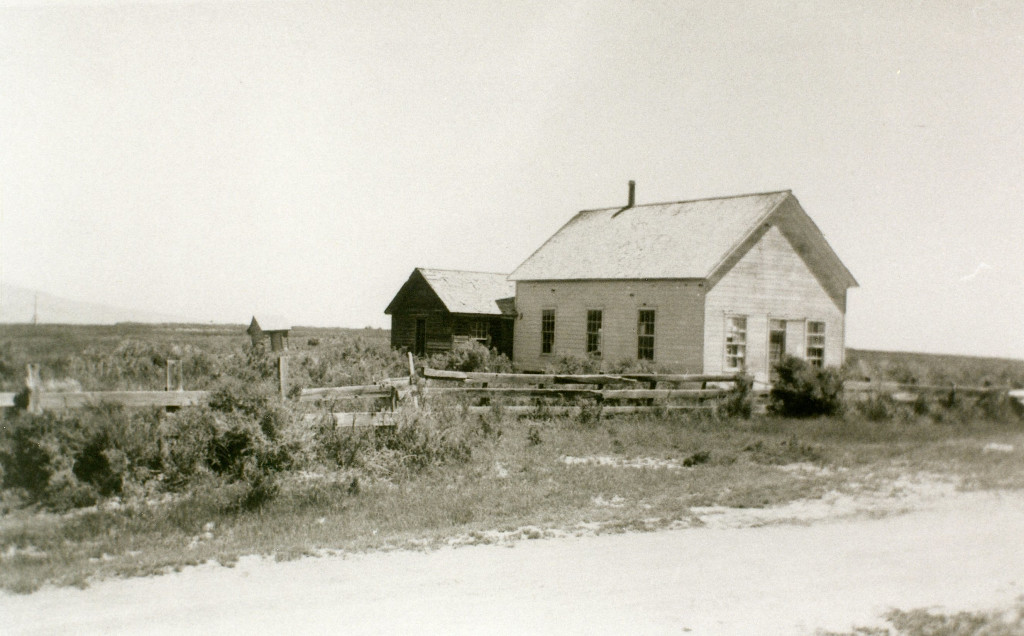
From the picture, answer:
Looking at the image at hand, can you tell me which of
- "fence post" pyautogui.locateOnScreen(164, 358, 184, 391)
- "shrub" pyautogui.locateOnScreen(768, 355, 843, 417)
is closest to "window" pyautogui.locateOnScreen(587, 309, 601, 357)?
"shrub" pyautogui.locateOnScreen(768, 355, 843, 417)

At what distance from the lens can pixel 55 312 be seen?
49.1 meters

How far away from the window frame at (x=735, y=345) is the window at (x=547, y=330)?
6600mm

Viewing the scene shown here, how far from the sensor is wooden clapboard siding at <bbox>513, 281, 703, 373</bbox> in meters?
23.4

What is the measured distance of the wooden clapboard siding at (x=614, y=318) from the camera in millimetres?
23359

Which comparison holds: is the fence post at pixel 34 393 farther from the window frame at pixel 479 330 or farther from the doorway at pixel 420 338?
the doorway at pixel 420 338

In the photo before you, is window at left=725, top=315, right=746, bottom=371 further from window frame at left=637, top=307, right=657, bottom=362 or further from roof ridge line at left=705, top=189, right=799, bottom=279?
window frame at left=637, top=307, right=657, bottom=362

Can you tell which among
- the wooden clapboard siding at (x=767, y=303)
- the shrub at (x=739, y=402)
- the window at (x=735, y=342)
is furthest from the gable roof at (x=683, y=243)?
the shrub at (x=739, y=402)

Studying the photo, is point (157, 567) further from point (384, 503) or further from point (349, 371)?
point (349, 371)

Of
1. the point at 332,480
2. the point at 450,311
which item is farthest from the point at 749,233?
the point at 332,480

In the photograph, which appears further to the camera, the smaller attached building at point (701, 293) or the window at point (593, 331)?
the window at point (593, 331)

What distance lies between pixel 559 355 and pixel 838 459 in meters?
14.1

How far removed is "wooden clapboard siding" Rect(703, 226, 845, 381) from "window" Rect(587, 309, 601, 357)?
430 centimetres

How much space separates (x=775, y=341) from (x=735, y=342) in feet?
6.68

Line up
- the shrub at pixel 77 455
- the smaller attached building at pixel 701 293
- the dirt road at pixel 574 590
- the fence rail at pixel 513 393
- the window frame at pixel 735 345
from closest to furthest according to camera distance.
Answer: the dirt road at pixel 574 590, the shrub at pixel 77 455, the fence rail at pixel 513 393, the smaller attached building at pixel 701 293, the window frame at pixel 735 345
